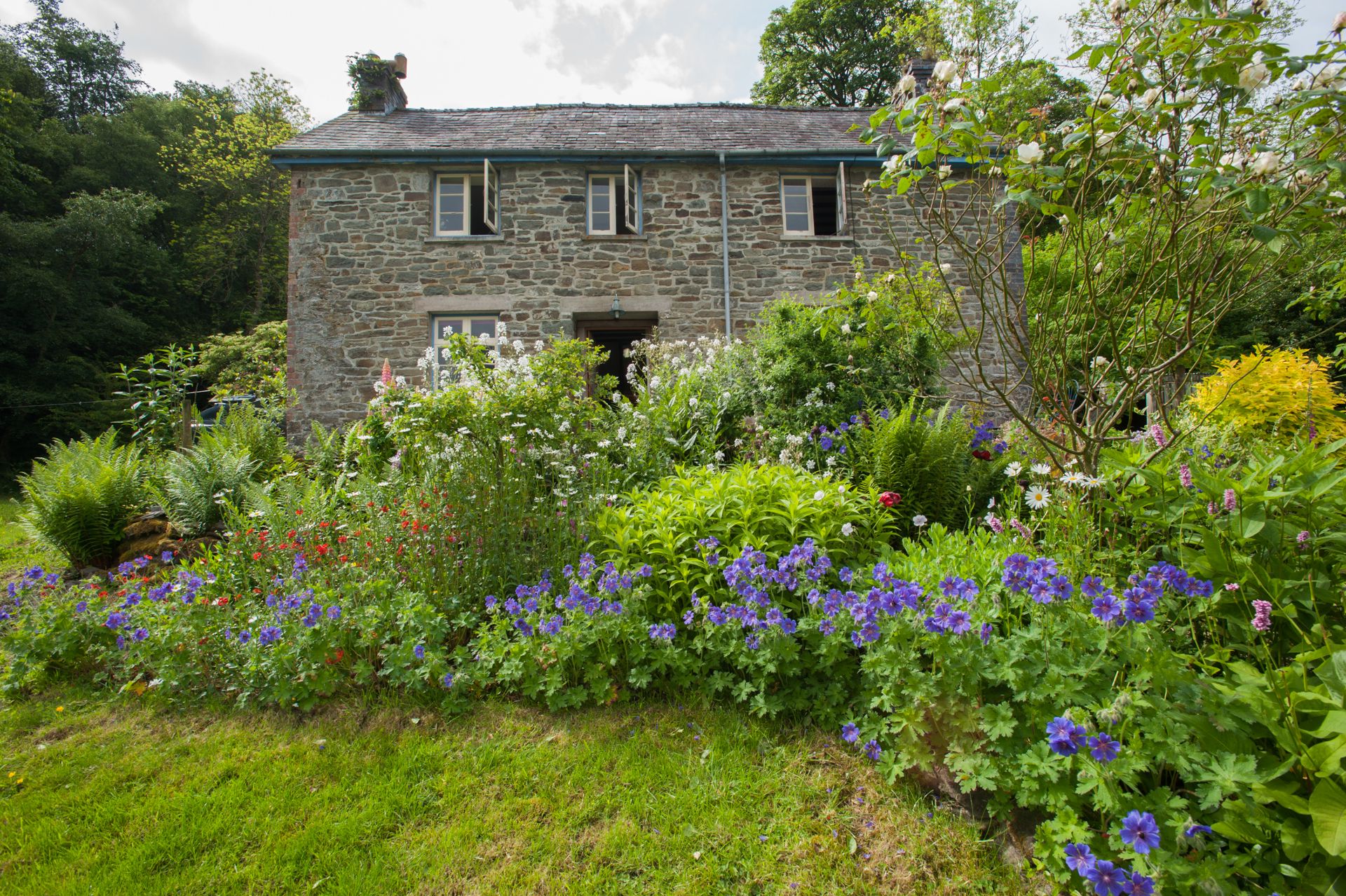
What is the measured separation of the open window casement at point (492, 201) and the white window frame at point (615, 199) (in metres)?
1.41

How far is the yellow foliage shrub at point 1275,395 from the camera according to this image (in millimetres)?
4863

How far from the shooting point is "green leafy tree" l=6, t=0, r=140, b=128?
23641 mm

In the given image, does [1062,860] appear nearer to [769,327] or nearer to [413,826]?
[413,826]

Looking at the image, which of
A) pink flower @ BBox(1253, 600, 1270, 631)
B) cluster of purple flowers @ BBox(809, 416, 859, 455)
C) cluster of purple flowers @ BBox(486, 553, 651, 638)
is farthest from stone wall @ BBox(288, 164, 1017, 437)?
pink flower @ BBox(1253, 600, 1270, 631)

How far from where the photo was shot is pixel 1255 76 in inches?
84.5

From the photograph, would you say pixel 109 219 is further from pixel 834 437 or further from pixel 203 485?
pixel 834 437

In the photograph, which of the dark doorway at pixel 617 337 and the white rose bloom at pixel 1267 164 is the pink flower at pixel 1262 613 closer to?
the white rose bloom at pixel 1267 164

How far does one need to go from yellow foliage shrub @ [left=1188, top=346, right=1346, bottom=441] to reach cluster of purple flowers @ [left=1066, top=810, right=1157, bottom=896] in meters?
4.20

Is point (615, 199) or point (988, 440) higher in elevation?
point (615, 199)

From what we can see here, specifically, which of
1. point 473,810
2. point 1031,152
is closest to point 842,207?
point 1031,152

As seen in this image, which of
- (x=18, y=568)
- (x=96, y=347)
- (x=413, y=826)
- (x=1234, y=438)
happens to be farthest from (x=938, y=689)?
(x=96, y=347)

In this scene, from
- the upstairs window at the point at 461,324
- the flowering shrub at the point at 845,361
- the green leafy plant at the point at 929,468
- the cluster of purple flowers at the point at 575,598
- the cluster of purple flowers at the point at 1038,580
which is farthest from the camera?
the upstairs window at the point at 461,324

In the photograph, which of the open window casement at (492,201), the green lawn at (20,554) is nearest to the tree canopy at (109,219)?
the green lawn at (20,554)

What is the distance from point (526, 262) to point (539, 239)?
431 millimetres
